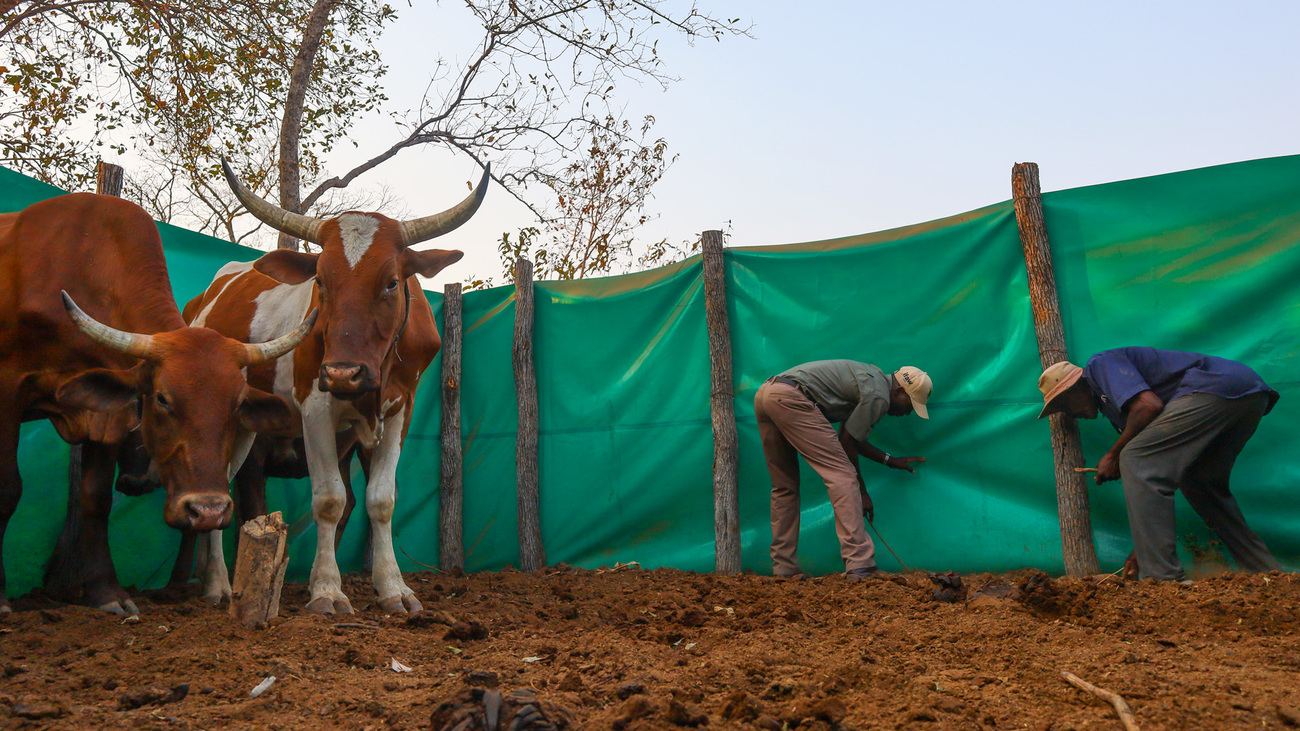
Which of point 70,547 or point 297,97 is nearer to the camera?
point 70,547

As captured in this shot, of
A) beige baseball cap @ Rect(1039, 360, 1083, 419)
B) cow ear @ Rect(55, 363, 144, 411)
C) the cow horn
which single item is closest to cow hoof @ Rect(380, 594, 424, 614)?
the cow horn

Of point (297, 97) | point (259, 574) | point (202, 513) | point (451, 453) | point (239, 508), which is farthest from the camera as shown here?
point (297, 97)

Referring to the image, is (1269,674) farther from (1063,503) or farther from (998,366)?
(998,366)

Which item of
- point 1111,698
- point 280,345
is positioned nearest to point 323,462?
point 280,345

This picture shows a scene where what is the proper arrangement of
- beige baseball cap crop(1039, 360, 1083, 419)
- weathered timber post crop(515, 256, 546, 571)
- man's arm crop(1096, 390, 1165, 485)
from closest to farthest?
1. man's arm crop(1096, 390, 1165, 485)
2. beige baseball cap crop(1039, 360, 1083, 419)
3. weathered timber post crop(515, 256, 546, 571)

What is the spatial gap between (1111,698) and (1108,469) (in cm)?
246

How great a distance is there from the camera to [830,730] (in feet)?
6.43

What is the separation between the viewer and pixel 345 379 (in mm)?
3662

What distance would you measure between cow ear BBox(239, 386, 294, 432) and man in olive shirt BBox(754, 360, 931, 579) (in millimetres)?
2628

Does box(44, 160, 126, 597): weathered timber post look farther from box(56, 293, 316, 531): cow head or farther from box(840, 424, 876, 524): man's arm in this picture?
box(840, 424, 876, 524): man's arm

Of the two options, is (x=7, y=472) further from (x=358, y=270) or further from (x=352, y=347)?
(x=358, y=270)

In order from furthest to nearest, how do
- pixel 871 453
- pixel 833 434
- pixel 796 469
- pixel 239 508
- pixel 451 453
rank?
pixel 451 453, pixel 796 469, pixel 239 508, pixel 871 453, pixel 833 434

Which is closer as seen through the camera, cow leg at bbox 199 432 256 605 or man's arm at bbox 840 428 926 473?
cow leg at bbox 199 432 256 605

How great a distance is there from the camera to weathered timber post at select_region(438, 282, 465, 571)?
6.19 m
